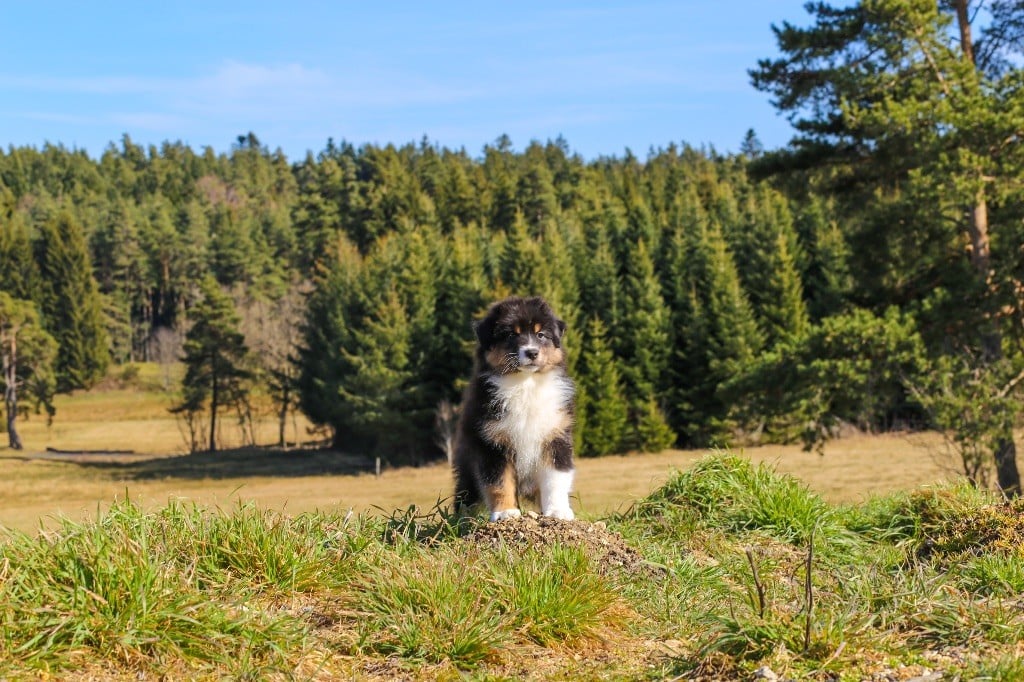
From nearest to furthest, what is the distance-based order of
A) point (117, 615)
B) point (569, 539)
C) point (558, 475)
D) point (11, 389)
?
point (117, 615) → point (569, 539) → point (558, 475) → point (11, 389)

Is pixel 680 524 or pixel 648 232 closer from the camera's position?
pixel 680 524

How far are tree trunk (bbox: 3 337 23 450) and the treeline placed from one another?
16337 mm

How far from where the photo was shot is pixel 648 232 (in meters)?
66.5

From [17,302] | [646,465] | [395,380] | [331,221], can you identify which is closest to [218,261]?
[331,221]

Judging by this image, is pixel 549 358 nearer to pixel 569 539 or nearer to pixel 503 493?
pixel 503 493

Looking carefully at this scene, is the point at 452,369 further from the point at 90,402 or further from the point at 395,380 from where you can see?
the point at 90,402

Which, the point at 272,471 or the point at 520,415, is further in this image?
the point at 272,471

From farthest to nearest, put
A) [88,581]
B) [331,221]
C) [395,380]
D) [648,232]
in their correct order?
[331,221] → [648,232] → [395,380] → [88,581]

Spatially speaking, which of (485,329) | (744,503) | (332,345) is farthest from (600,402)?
(485,329)

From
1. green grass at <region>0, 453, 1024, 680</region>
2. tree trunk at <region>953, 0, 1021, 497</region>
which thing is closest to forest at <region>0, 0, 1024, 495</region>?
tree trunk at <region>953, 0, 1021, 497</region>

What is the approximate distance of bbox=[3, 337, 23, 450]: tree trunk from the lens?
242 ft

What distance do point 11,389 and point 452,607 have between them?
8006 cm

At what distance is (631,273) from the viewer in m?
60.1

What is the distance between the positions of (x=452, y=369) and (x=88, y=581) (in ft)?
176
